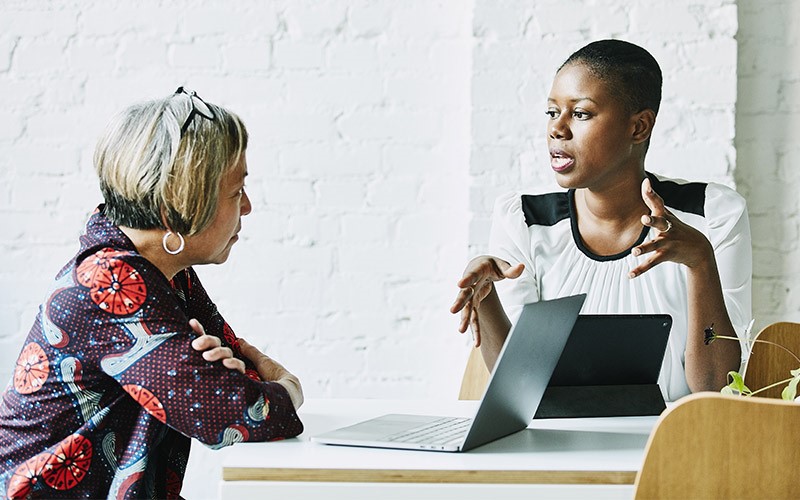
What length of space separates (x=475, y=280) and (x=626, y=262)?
0.45 m

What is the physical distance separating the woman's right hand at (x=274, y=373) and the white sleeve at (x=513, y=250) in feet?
1.92

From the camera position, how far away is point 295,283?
7.75 feet

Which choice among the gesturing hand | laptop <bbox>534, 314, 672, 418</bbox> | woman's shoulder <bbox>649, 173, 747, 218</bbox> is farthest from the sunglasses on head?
woman's shoulder <bbox>649, 173, 747, 218</bbox>

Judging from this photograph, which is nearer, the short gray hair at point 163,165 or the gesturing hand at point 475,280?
the short gray hair at point 163,165

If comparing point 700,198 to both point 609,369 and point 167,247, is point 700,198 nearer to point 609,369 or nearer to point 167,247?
point 609,369

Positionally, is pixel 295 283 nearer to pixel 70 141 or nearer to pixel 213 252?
pixel 70 141

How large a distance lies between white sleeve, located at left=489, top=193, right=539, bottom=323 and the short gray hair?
2.51ft

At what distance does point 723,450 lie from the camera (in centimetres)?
87

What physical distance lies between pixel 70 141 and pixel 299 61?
1.96ft

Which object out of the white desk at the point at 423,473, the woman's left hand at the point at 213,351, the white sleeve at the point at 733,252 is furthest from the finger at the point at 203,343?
the white sleeve at the point at 733,252

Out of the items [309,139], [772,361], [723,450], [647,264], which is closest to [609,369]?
[647,264]

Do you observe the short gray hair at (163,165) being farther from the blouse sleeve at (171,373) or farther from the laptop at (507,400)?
the laptop at (507,400)

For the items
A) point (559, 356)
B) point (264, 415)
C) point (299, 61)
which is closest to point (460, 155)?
point (299, 61)

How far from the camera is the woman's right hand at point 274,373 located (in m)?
1.28
